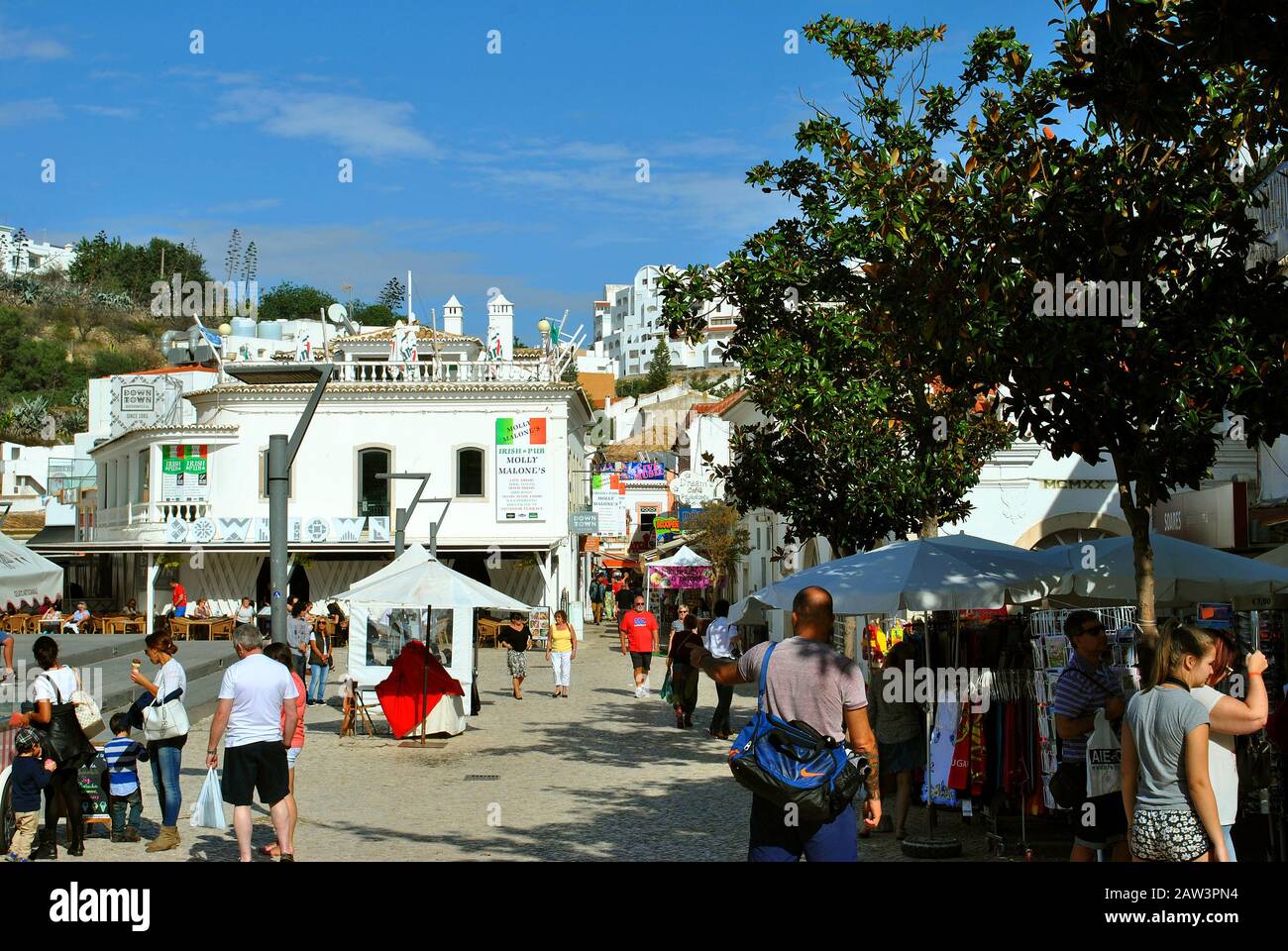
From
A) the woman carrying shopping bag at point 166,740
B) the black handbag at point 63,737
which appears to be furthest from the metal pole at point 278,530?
the black handbag at point 63,737

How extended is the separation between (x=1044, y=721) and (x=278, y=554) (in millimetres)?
7068

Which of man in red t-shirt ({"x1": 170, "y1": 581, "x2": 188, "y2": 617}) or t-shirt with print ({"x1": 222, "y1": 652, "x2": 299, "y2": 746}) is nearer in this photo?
t-shirt with print ({"x1": 222, "y1": 652, "x2": 299, "y2": 746})

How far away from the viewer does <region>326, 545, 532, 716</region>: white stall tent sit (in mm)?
18547

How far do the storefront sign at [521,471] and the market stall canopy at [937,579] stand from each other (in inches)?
1113

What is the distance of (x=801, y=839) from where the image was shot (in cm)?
626

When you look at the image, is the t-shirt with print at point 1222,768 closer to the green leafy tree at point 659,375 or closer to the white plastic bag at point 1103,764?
the white plastic bag at point 1103,764

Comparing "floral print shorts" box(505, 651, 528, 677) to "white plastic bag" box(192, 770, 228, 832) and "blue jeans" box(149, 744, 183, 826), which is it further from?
"white plastic bag" box(192, 770, 228, 832)

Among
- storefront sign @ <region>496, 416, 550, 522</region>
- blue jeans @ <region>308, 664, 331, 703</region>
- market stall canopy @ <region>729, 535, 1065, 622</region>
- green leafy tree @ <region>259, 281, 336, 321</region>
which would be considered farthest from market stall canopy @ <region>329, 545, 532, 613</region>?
green leafy tree @ <region>259, 281, 336, 321</region>

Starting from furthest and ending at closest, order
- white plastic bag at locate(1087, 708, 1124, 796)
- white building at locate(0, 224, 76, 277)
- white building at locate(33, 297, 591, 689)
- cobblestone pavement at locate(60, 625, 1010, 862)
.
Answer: white building at locate(0, 224, 76, 277) → white building at locate(33, 297, 591, 689) → cobblestone pavement at locate(60, 625, 1010, 862) → white plastic bag at locate(1087, 708, 1124, 796)

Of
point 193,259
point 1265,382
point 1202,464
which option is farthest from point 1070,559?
point 193,259

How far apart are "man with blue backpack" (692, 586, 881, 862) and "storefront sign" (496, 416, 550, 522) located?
34.1m

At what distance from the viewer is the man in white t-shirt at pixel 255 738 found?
9.27 m
